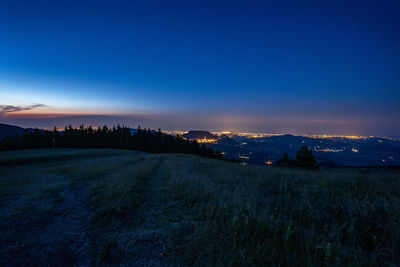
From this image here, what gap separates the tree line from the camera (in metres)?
59.4

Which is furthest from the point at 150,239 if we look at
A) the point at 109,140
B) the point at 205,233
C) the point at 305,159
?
the point at 109,140

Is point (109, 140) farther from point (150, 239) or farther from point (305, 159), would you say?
point (150, 239)

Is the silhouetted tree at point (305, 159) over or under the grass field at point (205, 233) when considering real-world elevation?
under

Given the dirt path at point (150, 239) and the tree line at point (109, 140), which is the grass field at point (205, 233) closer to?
the dirt path at point (150, 239)

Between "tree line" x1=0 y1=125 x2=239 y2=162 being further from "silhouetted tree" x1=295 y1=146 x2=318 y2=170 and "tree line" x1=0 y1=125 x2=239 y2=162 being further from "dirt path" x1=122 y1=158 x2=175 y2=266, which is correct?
"dirt path" x1=122 y1=158 x2=175 y2=266

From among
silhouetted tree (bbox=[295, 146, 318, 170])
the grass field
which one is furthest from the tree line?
the grass field

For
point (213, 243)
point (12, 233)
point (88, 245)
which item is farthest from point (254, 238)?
point (12, 233)

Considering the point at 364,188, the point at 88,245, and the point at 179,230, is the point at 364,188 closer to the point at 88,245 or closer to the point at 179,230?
the point at 179,230

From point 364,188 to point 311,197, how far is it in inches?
103

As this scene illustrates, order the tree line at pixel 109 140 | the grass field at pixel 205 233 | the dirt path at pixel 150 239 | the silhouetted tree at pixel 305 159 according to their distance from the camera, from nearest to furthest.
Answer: the grass field at pixel 205 233 < the dirt path at pixel 150 239 < the silhouetted tree at pixel 305 159 < the tree line at pixel 109 140

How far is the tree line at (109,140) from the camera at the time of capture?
195 ft

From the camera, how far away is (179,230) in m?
3.32

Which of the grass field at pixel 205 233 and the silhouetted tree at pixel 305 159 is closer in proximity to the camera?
the grass field at pixel 205 233

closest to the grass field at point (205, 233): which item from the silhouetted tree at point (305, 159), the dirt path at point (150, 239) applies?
the dirt path at point (150, 239)
